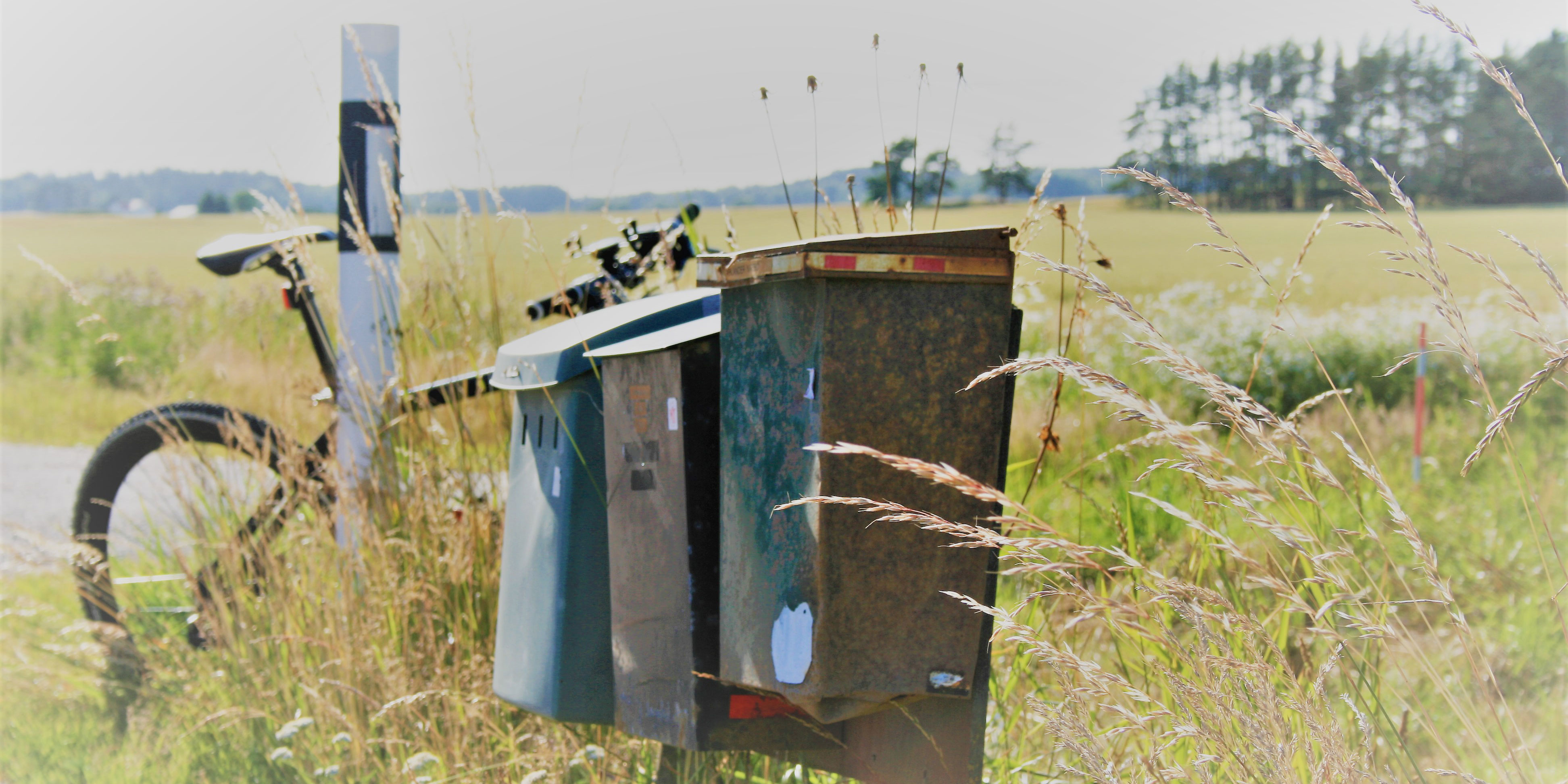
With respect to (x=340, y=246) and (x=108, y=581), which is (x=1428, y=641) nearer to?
(x=340, y=246)

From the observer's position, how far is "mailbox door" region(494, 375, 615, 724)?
182 centimetres

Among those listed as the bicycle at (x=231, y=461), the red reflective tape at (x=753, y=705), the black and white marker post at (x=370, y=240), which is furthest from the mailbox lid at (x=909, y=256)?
the black and white marker post at (x=370, y=240)

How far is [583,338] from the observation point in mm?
1874

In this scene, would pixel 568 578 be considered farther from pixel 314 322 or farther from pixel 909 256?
pixel 314 322

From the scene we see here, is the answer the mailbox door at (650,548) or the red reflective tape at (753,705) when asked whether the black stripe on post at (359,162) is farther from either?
the red reflective tape at (753,705)

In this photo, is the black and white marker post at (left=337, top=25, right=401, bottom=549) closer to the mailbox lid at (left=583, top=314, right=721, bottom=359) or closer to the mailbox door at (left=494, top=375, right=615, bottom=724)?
the mailbox door at (left=494, top=375, right=615, bottom=724)

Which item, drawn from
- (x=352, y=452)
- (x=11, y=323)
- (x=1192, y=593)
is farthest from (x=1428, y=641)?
(x=11, y=323)

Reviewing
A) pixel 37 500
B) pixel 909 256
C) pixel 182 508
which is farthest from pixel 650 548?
pixel 37 500

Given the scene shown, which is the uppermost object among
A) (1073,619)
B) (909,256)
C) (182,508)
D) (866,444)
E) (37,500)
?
(909,256)

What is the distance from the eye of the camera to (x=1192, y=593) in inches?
42.9

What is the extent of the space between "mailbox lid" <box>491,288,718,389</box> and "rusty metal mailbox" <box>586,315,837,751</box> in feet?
0.50

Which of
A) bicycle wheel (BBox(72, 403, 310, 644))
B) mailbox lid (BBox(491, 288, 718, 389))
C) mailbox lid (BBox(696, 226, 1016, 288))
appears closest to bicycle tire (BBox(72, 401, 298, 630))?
bicycle wheel (BBox(72, 403, 310, 644))

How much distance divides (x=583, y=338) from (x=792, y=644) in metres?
0.76

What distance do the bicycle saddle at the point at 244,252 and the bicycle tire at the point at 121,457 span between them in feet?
1.39
